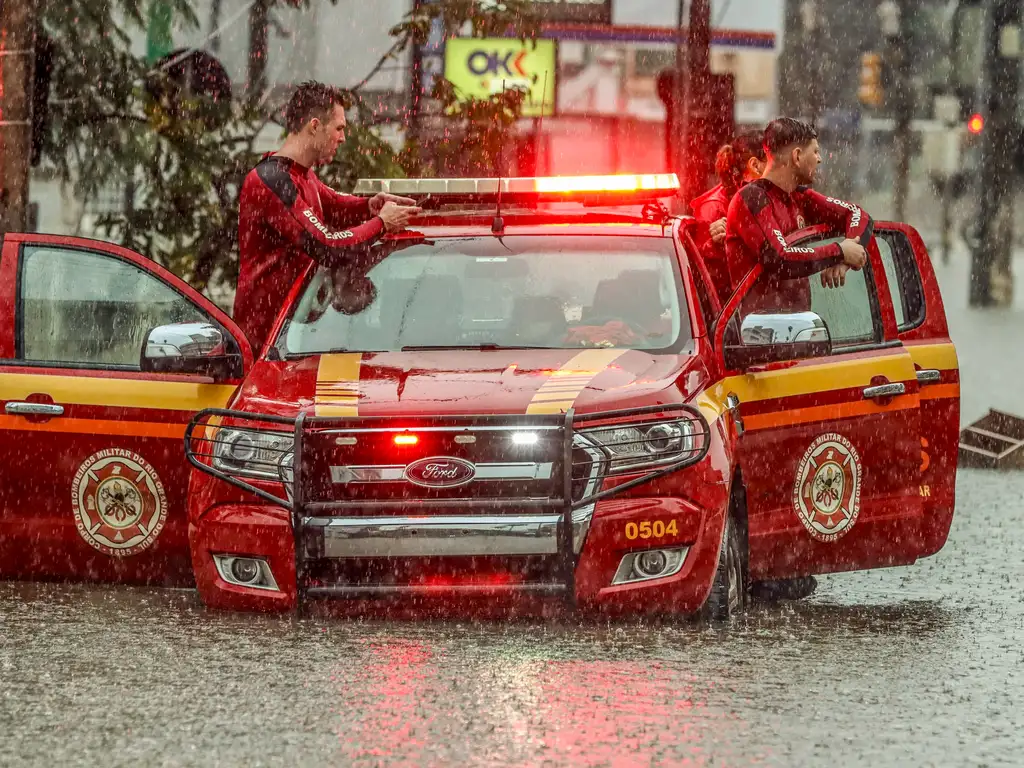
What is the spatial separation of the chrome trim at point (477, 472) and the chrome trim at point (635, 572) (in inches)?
14.6

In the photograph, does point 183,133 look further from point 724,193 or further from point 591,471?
point 591,471

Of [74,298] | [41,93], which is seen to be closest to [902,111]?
[41,93]

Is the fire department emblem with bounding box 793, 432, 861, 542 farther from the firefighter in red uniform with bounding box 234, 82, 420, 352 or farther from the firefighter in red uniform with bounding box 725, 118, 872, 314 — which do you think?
the firefighter in red uniform with bounding box 234, 82, 420, 352

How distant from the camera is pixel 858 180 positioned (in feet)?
302

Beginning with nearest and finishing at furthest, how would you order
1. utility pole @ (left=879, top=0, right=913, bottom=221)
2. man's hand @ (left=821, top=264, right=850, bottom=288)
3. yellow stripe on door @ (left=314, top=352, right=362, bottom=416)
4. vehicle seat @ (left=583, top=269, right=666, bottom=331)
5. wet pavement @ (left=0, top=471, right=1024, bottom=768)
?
wet pavement @ (left=0, top=471, right=1024, bottom=768) < yellow stripe on door @ (left=314, top=352, right=362, bottom=416) < vehicle seat @ (left=583, top=269, right=666, bottom=331) < man's hand @ (left=821, top=264, right=850, bottom=288) < utility pole @ (left=879, top=0, right=913, bottom=221)

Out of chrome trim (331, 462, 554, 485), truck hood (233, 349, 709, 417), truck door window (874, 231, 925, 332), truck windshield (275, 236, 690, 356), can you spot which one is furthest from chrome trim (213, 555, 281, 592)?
truck door window (874, 231, 925, 332)

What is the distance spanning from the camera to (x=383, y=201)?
8828 millimetres

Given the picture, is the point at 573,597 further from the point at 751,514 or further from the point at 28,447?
the point at 28,447

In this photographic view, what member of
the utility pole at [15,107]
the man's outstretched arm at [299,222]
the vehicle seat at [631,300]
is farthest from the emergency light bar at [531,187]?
the utility pole at [15,107]

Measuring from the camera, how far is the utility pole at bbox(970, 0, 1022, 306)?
37.4 m

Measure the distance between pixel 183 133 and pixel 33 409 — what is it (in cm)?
580

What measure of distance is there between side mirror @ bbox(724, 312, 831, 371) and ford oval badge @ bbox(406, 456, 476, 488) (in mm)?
1276

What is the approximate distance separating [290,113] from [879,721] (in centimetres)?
406

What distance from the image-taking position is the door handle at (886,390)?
Result: 27.6 ft
